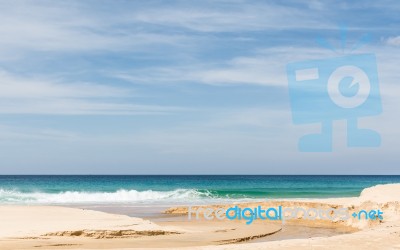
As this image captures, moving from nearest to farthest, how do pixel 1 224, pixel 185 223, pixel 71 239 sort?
pixel 71 239
pixel 1 224
pixel 185 223

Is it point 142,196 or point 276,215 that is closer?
point 276,215

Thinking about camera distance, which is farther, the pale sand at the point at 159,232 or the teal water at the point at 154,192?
the teal water at the point at 154,192

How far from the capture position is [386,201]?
1806cm

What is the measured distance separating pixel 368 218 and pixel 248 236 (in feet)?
15.9

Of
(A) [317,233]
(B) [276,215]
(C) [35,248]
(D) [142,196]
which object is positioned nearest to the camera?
(C) [35,248]

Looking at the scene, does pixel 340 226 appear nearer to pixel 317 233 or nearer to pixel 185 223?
pixel 317 233

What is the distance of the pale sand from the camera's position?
12.0 m

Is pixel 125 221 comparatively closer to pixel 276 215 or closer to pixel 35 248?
pixel 35 248

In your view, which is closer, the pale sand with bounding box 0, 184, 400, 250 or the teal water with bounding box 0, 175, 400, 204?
the pale sand with bounding box 0, 184, 400, 250

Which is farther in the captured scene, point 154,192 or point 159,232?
point 154,192

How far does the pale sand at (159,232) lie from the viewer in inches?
473

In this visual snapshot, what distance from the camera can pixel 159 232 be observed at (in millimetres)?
14938

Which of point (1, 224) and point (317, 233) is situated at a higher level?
point (1, 224)

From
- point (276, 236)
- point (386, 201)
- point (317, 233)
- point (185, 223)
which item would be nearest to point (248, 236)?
point (276, 236)
